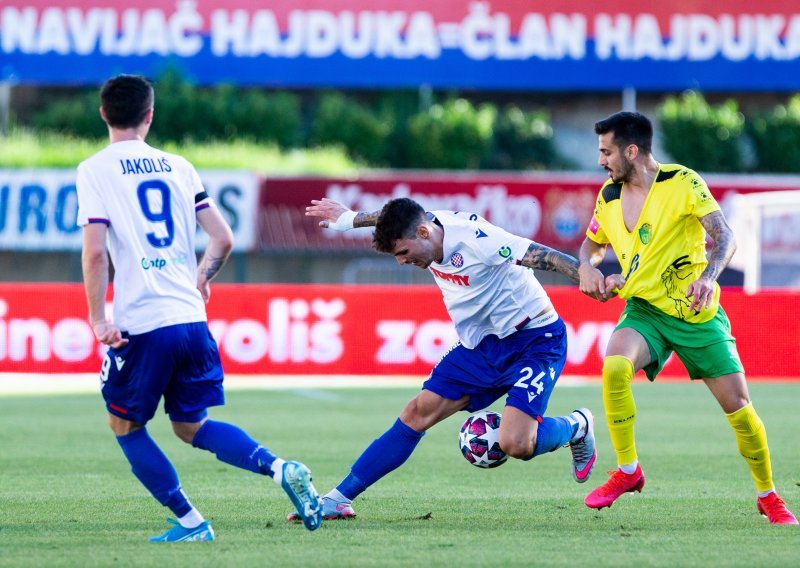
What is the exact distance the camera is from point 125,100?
6.09 metres

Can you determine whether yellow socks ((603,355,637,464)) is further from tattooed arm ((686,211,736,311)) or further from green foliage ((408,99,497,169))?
green foliage ((408,99,497,169))

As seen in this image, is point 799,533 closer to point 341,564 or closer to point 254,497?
point 341,564

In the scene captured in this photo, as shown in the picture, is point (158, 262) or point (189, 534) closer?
point (158, 262)

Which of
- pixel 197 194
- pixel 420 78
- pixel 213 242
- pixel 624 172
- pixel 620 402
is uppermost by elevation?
pixel 420 78

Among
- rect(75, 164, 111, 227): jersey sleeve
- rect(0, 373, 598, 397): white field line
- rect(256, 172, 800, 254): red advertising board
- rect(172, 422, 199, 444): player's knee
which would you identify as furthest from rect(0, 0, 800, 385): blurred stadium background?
rect(75, 164, 111, 227): jersey sleeve

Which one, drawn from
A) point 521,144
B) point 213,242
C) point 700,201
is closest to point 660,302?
point 700,201

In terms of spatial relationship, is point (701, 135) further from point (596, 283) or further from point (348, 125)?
point (596, 283)

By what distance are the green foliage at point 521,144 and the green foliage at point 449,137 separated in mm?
1221

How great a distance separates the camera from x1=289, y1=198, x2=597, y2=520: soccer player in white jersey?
6887mm

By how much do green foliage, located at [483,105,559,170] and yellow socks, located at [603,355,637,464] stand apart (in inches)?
1038

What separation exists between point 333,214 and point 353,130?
25055 millimetres

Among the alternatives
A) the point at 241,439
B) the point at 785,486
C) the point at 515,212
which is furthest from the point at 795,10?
the point at 241,439

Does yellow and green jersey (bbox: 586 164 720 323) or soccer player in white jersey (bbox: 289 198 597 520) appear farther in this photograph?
yellow and green jersey (bbox: 586 164 720 323)

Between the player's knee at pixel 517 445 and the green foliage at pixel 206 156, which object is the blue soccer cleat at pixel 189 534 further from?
the green foliage at pixel 206 156
